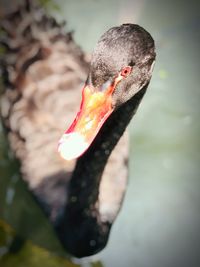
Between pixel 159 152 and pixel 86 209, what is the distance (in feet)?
1.08

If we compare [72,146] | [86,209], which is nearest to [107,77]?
[72,146]

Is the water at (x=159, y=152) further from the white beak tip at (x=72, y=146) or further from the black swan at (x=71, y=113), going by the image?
the white beak tip at (x=72, y=146)

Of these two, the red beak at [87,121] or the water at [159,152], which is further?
the water at [159,152]

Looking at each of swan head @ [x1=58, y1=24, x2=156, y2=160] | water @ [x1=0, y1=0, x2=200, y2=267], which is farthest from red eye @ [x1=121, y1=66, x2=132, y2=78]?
water @ [x1=0, y1=0, x2=200, y2=267]

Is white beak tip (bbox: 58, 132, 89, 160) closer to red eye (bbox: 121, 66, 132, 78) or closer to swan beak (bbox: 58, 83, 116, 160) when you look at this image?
swan beak (bbox: 58, 83, 116, 160)

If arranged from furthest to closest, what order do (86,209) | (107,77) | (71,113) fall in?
(71,113) → (86,209) → (107,77)

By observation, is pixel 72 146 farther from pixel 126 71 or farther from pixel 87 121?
pixel 126 71

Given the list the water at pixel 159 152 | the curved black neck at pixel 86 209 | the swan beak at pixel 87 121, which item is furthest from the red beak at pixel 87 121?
the water at pixel 159 152

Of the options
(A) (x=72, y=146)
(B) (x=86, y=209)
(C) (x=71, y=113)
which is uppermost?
(A) (x=72, y=146)

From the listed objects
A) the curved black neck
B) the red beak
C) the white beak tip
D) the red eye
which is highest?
the red eye

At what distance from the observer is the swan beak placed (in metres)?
1.21

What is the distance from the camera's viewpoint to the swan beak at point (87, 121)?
121cm

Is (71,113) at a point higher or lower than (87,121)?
lower

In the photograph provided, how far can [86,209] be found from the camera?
60.9 inches
